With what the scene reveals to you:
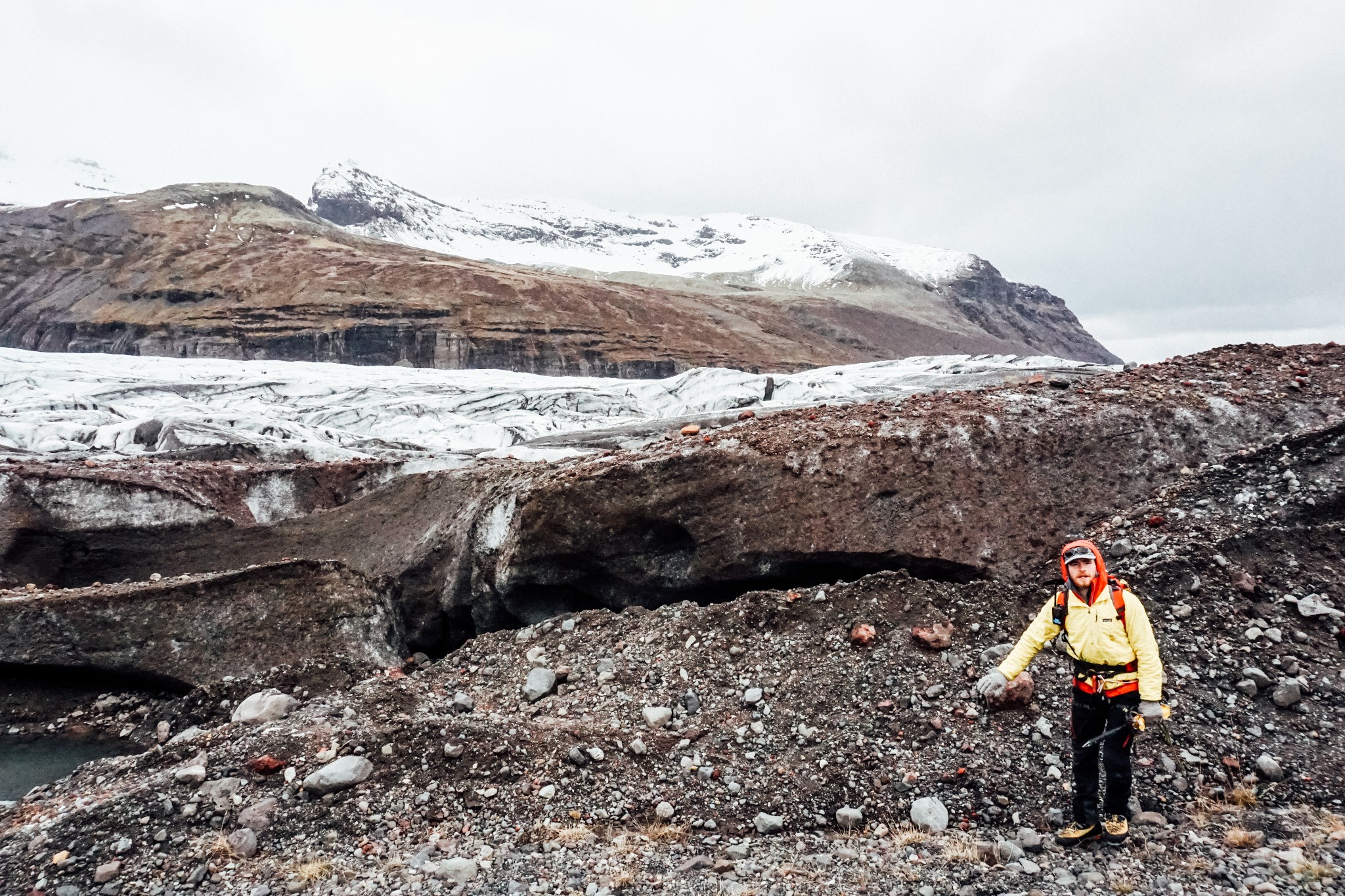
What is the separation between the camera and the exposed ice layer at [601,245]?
467 feet

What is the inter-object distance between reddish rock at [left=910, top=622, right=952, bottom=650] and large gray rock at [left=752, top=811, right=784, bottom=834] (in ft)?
6.73

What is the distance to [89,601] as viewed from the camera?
308 inches

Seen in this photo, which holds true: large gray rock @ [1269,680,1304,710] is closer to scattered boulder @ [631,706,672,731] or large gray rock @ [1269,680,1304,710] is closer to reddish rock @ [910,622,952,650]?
reddish rock @ [910,622,952,650]

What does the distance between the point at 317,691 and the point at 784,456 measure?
17.9 ft

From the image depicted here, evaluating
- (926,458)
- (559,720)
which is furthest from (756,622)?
(926,458)

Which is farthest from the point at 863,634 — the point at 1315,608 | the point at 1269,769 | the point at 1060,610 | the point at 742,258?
the point at 742,258

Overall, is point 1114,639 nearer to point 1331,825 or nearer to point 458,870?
point 1331,825

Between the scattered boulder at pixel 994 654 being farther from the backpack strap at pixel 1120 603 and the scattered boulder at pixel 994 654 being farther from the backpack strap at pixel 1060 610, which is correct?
the backpack strap at pixel 1120 603

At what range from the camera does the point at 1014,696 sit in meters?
5.48

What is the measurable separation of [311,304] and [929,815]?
72.3 meters

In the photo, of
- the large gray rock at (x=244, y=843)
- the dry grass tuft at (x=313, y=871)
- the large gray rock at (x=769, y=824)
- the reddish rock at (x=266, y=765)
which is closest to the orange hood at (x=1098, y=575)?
the large gray rock at (x=769, y=824)

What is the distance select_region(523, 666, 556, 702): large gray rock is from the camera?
6.89 metres

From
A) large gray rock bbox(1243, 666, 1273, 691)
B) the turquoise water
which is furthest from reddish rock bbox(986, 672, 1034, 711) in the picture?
the turquoise water

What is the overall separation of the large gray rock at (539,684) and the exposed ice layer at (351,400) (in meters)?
10.9
